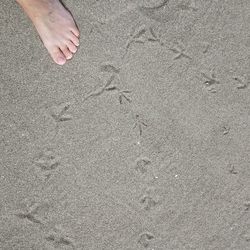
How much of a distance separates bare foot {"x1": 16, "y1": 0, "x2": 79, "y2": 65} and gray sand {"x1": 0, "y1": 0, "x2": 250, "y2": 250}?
35 millimetres

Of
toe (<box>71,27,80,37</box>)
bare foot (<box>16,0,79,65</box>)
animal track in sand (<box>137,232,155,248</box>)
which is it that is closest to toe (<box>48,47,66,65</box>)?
bare foot (<box>16,0,79,65</box>)

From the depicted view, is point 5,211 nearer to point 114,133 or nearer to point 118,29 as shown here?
point 114,133

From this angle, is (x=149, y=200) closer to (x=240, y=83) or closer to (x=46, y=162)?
(x=46, y=162)

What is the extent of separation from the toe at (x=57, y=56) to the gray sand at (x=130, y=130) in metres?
0.02

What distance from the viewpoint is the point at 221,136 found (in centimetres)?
194

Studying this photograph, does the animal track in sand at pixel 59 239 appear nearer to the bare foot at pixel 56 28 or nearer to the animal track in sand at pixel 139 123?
the animal track in sand at pixel 139 123

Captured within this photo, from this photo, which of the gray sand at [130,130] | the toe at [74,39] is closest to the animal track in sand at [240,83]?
the gray sand at [130,130]

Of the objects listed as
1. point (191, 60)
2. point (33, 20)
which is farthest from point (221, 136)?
point (33, 20)

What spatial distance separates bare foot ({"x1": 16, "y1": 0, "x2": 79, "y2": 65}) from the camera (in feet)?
6.11

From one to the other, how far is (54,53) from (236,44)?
0.81 meters

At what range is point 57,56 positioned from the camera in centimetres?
188

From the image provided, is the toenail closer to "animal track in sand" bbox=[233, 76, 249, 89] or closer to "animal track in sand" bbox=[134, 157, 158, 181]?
"animal track in sand" bbox=[134, 157, 158, 181]

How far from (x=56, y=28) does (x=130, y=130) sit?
55cm

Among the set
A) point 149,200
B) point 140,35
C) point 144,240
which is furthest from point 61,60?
point 144,240
